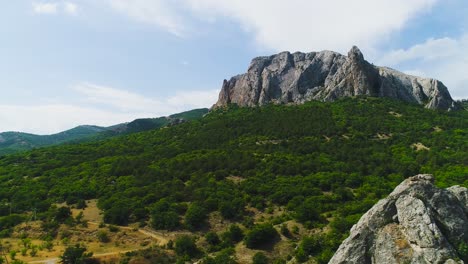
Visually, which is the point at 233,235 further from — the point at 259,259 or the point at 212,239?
the point at 259,259

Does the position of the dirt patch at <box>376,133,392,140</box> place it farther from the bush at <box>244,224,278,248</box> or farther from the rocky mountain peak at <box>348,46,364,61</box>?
the bush at <box>244,224,278,248</box>

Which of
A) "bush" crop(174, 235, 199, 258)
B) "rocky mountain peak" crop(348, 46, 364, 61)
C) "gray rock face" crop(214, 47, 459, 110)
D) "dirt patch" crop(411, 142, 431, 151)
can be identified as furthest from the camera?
"rocky mountain peak" crop(348, 46, 364, 61)

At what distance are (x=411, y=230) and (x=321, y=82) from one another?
5614 inches

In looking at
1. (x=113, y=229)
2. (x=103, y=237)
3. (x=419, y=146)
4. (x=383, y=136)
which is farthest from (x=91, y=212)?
(x=419, y=146)

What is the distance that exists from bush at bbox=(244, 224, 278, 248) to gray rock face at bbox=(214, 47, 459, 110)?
10335cm

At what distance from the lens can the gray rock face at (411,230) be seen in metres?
23.7

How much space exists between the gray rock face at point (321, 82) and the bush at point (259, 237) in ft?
339

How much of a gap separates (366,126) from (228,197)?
204 ft

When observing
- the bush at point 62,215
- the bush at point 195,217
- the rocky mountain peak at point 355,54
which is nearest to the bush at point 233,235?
the bush at point 195,217

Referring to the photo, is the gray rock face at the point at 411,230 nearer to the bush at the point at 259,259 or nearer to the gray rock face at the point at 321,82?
the bush at the point at 259,259

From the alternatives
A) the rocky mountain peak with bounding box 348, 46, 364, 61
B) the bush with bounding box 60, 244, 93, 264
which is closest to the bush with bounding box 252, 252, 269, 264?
the bush with bounding box 60, 244, 93, 264

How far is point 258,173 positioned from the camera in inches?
3083

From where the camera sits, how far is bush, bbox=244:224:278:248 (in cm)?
4788

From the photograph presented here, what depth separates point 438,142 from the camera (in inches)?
3644
